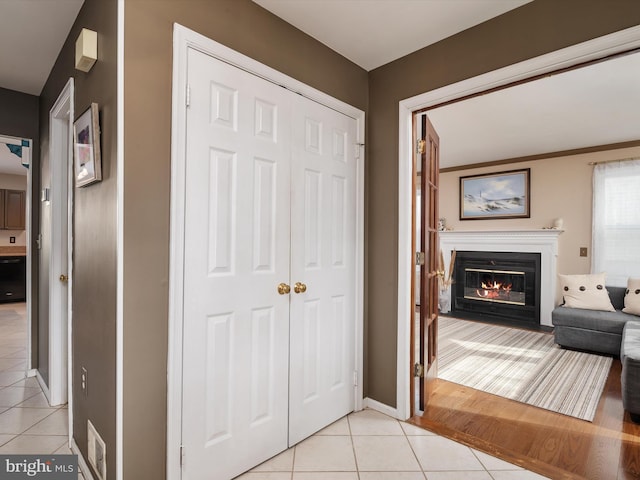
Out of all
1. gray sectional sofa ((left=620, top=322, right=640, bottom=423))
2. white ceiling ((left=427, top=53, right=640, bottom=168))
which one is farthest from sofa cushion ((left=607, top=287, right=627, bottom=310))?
gray sectional sofa ((left=620, top=322, right=640, bottom=423))

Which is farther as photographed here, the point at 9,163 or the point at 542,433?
the point at 9,163

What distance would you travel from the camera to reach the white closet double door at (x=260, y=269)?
5.32 feet

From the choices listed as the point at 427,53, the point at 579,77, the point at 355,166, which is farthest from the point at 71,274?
the point at 579,77

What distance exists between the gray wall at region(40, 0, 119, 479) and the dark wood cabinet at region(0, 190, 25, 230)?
6.69 m

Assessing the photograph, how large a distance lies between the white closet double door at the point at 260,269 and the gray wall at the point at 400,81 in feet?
0.72

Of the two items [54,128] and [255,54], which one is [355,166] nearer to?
[255,54]

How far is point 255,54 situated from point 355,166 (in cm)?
97

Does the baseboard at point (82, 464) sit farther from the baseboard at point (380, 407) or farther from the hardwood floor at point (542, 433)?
the hardwood floor at point (542, 433)

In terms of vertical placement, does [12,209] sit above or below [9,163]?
below

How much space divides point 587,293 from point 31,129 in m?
6.02

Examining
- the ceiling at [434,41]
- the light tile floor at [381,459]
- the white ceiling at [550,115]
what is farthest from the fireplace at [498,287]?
the light tile floor at [381,459]

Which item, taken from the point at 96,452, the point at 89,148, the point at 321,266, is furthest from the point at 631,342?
the point at 89,148

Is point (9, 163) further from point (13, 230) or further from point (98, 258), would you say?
point (98, 258)

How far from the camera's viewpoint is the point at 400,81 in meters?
2.42
